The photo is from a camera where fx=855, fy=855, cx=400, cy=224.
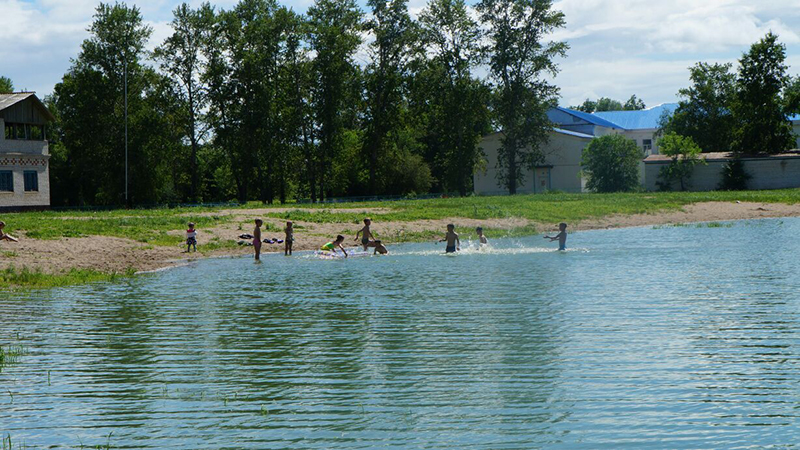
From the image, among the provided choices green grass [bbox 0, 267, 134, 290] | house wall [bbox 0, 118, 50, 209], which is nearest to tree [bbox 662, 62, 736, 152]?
house wall [bbox 0, 118, 50, 209]

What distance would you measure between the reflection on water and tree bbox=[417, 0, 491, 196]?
54.8m

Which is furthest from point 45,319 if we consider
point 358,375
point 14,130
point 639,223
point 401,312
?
point 14,130

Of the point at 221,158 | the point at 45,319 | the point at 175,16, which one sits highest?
the point at 175,16

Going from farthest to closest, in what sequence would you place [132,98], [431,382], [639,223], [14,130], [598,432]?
[132,98]
[14,130]
[639,223]
[431,382]
[598,432]

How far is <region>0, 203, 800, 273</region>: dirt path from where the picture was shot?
3002 cm

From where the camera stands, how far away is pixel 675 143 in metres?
81.4

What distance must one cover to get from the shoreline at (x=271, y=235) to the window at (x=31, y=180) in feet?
74.8

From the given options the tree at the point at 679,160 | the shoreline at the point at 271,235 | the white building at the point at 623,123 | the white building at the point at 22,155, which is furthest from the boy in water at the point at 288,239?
the white building at the point at 623,123

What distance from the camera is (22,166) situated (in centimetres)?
6259

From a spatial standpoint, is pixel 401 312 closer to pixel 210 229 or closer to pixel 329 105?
pixel 210 229

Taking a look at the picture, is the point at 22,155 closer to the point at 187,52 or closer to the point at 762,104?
the point at 187,52

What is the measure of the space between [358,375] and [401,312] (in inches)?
267

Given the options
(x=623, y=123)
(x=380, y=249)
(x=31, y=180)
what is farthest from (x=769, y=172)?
(x=31, y=180)

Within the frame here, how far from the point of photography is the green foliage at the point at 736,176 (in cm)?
8000
